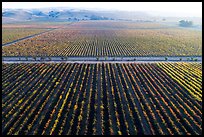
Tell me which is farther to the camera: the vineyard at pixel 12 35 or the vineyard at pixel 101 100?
the vineyard at pixel 12 35

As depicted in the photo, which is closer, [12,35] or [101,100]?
[101,100]

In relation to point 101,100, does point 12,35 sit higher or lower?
higher

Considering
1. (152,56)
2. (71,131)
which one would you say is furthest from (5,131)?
(152,56)

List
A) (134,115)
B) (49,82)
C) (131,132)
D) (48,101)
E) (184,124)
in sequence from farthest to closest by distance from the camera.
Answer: (49,82) < (48,101) < (134,115) < (184,124) < (131,132)

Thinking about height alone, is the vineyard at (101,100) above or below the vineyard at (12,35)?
below

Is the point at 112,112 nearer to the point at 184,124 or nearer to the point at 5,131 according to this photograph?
the point at 184,124

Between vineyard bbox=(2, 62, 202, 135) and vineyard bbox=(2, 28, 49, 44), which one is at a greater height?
vineyard bbox=(2, 28, 49, 44)

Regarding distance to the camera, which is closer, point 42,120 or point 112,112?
point 42,120

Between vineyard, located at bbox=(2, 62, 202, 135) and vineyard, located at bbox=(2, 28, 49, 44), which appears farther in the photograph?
vineyard, located at bbox=(2, 28, 49, 44)
